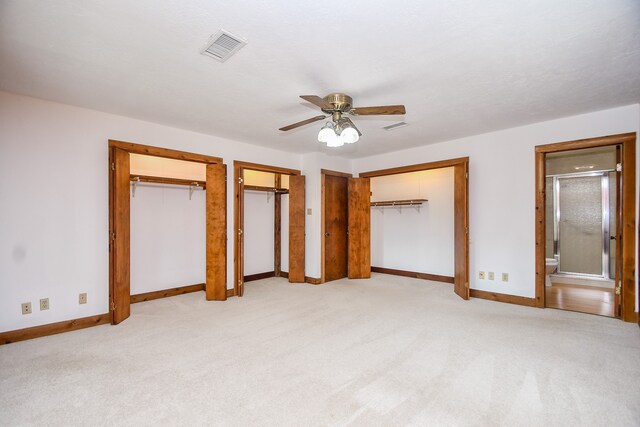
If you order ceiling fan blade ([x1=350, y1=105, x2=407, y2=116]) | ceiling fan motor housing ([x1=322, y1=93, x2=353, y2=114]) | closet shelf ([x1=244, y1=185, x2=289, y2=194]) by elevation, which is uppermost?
ceiling fan motor housing ([x1=322, y1=93, x2=353, y2=114])

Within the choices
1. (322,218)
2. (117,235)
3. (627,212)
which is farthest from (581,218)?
(117,235)

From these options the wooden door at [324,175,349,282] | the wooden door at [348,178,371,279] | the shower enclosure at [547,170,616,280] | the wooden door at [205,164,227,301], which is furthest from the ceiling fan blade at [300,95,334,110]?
the shower enclosure at [547,170,616,280]

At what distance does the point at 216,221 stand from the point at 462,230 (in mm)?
3850

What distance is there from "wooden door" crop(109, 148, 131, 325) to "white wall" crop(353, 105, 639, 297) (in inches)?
189

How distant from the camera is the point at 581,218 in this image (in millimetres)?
6297

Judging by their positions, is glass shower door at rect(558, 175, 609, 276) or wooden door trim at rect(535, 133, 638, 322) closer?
wooden door trim at rect(535, 133, 638, 322)

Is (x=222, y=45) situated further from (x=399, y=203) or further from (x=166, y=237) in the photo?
(x=399, y=203)

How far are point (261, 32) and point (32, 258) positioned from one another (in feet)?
11.1

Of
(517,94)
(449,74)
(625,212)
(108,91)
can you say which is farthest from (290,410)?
(625,212)

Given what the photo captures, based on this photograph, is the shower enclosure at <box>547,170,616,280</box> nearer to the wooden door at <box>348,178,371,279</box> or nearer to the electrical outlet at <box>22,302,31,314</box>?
the wooden door at <box>348,178,371,279</box>

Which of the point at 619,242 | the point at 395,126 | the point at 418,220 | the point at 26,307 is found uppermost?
the point at 395,126

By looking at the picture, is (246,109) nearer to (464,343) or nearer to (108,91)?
(108,91)

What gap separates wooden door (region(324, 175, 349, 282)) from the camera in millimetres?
5864

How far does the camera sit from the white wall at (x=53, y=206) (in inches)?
120
